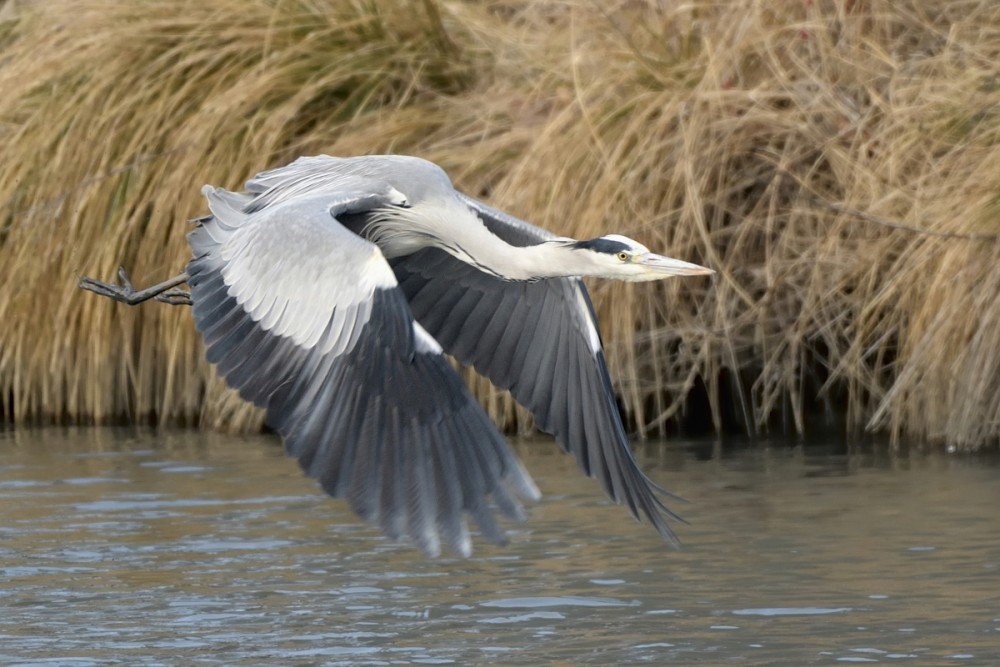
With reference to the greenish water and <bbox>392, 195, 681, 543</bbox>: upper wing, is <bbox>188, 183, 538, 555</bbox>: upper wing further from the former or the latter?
<bbox>392, 195, 681, 543</bbox>: upper wing

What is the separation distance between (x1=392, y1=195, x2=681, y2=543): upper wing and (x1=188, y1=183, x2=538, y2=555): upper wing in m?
1.00

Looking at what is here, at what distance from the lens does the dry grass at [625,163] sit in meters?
8.67

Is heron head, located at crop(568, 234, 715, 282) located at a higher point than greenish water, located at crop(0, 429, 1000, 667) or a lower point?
higher

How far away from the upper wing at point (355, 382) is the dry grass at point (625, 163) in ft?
11.0

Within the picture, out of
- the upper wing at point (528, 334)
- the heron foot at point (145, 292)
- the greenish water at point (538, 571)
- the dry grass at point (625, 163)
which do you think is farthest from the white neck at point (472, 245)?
the dry grass at point (625, 163)

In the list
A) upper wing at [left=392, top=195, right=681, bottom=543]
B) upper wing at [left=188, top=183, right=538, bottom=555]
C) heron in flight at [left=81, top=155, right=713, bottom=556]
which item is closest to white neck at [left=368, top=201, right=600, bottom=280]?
heron in flight at [left=81, top=155, right=713, bottom=556]

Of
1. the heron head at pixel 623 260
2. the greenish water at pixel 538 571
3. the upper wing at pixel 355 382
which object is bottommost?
the greenish water at pixel 538 571

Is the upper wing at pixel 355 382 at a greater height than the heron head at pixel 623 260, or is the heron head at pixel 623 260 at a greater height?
the heron head at pixel 623 260

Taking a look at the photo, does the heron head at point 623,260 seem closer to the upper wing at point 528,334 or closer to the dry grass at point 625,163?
the upper wing at point 528,334

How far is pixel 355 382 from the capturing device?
16.7 ft

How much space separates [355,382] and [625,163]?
4380 mm

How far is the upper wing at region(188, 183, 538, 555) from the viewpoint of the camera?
15.8 feet

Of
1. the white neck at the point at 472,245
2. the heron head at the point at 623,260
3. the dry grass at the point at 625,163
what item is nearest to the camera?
the heron head at the point at 623,260

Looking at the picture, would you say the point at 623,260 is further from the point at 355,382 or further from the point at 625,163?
the point at 625,163
